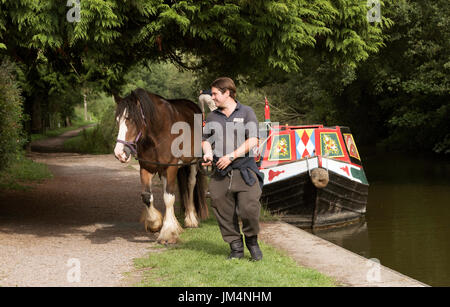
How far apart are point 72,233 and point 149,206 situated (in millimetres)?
1869

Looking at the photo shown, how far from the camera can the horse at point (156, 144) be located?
26.8 feet

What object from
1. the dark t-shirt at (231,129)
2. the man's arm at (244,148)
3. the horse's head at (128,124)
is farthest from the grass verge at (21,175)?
the man's arm at (244,148)

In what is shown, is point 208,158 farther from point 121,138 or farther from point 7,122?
point 7,122

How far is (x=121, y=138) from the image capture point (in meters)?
8.02

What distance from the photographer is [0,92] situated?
12.6 metres

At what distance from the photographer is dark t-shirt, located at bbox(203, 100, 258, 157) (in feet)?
22.1

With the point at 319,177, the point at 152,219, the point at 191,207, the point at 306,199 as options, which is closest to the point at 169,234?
the point at 152,219

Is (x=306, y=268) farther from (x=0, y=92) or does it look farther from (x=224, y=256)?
(x=0, y=92)

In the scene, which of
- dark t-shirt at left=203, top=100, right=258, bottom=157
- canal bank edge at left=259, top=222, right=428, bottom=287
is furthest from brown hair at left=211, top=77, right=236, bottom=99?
canal bank edge at left=259, top=222, right=428, bottom=287

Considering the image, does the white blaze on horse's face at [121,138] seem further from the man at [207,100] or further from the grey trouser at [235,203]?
the man at [207,100]

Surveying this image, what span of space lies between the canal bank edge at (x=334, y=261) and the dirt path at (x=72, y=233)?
2078mm
